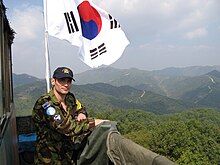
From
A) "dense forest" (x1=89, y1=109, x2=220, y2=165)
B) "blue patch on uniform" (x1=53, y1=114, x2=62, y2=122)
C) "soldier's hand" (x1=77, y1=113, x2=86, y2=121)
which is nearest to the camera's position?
"blue patch on uniform" (x1=53, y1=114, x2=62, y2=122)

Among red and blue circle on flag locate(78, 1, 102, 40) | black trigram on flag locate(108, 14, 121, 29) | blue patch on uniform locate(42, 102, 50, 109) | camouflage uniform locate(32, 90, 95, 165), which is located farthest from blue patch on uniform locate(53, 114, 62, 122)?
black trigram on flag locate(108, 14, 121, 29)

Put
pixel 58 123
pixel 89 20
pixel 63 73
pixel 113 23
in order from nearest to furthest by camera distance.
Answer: pixel 58 123 < pixel 63 73 < pixel 89 20 < pixel 113 23

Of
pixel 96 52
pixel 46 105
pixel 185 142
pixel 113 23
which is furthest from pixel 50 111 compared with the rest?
pixel 185 142

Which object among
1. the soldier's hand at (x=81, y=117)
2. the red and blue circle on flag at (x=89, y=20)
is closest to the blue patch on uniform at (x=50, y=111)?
the soldier's hand at (x=81, y=117)

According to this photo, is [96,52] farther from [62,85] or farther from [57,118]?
[57,118]

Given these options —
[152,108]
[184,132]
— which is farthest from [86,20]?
[152,108]

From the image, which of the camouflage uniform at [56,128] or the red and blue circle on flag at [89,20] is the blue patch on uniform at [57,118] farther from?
the red and blue circle on flag at [89,20]

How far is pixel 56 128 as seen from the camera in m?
2.81

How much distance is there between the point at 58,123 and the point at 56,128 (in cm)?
4

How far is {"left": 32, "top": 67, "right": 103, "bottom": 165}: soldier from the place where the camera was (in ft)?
9.30

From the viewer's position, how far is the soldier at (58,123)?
283cm

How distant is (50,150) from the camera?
120 inches

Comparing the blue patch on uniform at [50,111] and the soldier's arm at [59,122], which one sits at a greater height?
the blue patch on uniform at [50,111]

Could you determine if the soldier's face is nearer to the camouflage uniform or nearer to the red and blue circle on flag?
the camouflage uniform
